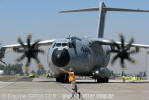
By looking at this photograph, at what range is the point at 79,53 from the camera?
29688mm

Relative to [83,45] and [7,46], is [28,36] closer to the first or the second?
[7,46]

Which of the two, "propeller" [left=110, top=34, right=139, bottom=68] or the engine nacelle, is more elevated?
"propeller" [left=110, top=34, right=139, bottom=68]

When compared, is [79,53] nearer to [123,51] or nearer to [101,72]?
[101,72]

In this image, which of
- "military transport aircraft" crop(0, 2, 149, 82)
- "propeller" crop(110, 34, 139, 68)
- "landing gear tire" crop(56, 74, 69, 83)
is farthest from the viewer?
"propeller" crop(110, 34, 139, 68)

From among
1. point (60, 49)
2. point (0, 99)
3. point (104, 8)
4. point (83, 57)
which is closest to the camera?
point (0, 99)

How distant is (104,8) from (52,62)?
13196 mm

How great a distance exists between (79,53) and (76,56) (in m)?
0.60

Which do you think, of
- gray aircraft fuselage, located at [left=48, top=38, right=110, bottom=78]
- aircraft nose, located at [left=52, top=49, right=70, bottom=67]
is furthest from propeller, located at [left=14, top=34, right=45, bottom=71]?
aircraft nose, located at [left=52, top=49, right=70, bottom=67]

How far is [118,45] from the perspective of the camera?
31969mm

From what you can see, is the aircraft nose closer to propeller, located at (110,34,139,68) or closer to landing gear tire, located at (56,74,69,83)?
landing gear tire, located at (56,74,69,83)

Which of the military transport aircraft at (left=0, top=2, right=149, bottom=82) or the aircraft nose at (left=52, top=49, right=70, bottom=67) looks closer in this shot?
the aircraft nose at (left=52, top=49, right=70, bottom=67)

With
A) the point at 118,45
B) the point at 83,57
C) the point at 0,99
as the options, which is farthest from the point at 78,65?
the point at 0,99

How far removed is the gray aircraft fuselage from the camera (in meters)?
28.0

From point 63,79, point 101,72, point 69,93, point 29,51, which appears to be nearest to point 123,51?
point 101,72
